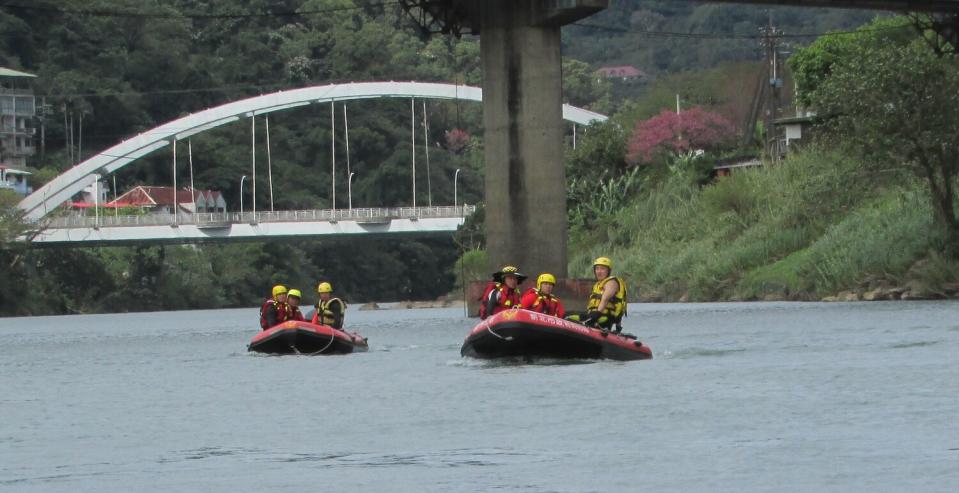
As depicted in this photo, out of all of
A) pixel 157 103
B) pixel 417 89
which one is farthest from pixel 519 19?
pixel 157 103

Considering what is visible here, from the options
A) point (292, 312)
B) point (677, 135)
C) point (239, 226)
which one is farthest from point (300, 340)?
point (239, 226)

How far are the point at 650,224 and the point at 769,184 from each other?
7.29 meters

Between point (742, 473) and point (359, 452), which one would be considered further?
point (359, 452)

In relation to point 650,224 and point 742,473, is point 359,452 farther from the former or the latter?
point 650,224

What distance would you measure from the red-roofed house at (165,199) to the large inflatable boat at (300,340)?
8249 cm

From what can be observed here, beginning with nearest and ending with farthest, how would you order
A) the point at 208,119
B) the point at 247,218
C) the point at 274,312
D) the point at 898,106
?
the point at 274,312, the point at 898,106, the point at 247,218, the point at 208,119

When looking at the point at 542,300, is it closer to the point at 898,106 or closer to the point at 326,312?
the point at 326,312

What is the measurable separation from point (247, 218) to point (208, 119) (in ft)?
21.9

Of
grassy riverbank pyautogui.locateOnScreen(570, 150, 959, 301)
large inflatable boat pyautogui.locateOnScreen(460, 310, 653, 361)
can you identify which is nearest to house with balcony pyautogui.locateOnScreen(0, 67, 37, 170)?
grassy riverbank pyautogui.locateOnScreen(570, 150, 959, 301)

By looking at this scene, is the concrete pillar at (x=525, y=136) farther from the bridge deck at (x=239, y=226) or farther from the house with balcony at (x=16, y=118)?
the house with balcony at (x=16, y=118)

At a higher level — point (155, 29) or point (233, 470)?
point (155, 29)

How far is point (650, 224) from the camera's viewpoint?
77.2 metres

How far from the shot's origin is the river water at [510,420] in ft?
66.6

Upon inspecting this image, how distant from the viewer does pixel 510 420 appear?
25469mm
